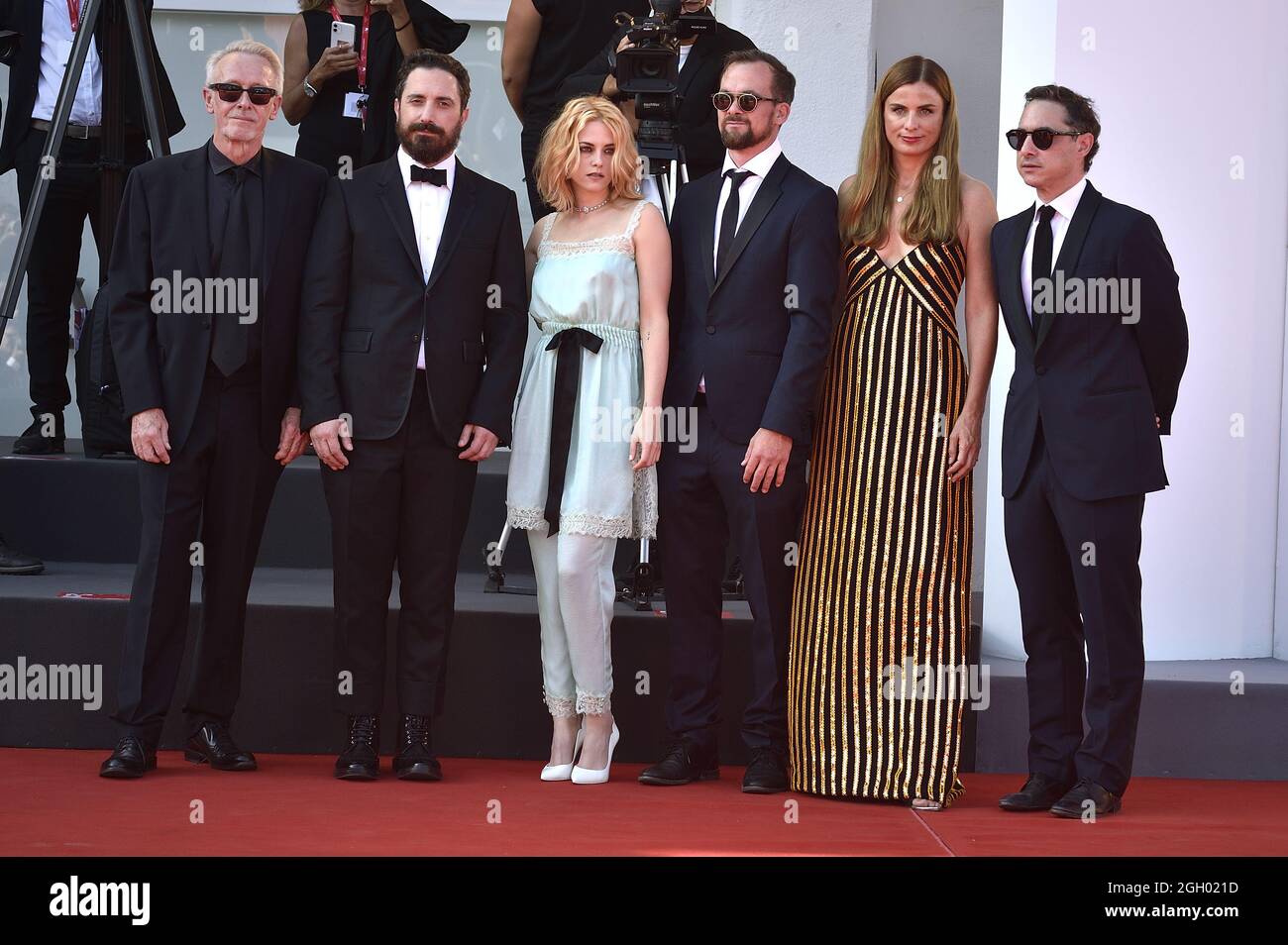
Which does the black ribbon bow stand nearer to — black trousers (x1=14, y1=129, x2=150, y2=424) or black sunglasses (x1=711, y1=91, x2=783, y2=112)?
black sunglasses (x1=711, y1=91, x2=783, y2=112)

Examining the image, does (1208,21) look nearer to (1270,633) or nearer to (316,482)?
(1270,633)

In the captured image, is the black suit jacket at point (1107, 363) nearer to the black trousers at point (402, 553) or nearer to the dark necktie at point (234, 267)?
the black trousers at point (402, 553)

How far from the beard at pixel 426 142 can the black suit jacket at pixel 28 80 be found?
1542 millimetres

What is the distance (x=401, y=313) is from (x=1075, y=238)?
158cm

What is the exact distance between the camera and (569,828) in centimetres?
344

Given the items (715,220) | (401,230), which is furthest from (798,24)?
(401,230)

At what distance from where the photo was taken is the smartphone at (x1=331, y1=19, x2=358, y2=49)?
17.0 ft

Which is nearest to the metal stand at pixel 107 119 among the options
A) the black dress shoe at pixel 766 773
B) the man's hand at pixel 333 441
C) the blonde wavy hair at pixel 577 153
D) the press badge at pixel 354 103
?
the press badge at pixel 354 103

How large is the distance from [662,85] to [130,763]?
6.98 feet

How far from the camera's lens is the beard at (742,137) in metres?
3.89

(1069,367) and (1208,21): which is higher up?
(1208,21)

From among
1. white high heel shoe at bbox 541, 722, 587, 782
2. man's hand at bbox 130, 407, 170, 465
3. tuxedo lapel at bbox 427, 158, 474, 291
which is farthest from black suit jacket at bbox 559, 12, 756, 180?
white high heel shoe at bbox 541, 722, 587, 782

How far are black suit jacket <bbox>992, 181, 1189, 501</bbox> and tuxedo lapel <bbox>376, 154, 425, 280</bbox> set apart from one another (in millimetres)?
1407

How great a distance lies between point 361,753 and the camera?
12.8 ft
